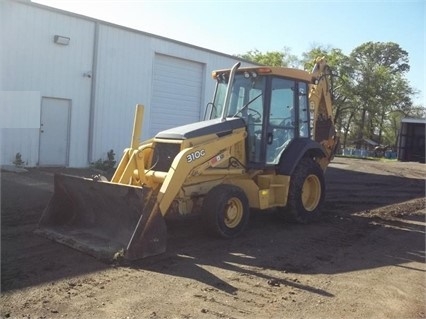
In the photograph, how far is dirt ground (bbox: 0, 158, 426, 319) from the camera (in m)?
Result: 4.57

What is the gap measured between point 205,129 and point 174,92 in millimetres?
11350

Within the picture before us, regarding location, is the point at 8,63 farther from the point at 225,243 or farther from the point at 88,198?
the point at 225,243

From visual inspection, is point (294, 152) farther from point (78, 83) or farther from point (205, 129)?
point (78, 83)

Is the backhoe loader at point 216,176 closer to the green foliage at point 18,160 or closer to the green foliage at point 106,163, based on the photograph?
the green foliage at point 18,160

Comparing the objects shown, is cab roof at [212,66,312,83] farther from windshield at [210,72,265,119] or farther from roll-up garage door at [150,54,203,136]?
roll-up garage door at [150,54,203,136]

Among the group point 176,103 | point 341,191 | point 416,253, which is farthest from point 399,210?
point 176,103

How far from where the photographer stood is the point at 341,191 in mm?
13961

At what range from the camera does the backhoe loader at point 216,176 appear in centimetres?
623

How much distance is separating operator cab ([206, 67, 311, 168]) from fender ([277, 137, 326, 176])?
0.09m

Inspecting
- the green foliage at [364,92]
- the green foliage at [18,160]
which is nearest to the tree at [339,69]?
the green foliage at [364,92]

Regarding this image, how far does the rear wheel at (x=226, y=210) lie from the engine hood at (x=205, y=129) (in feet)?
2.81

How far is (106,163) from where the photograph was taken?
15695mm

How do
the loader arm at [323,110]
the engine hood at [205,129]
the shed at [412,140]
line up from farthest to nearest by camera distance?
the shed at [412,140]
the loader arm at [323,110]
the engine hood at [205,129]

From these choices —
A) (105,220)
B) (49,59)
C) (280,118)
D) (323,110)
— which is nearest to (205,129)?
(280,118)
